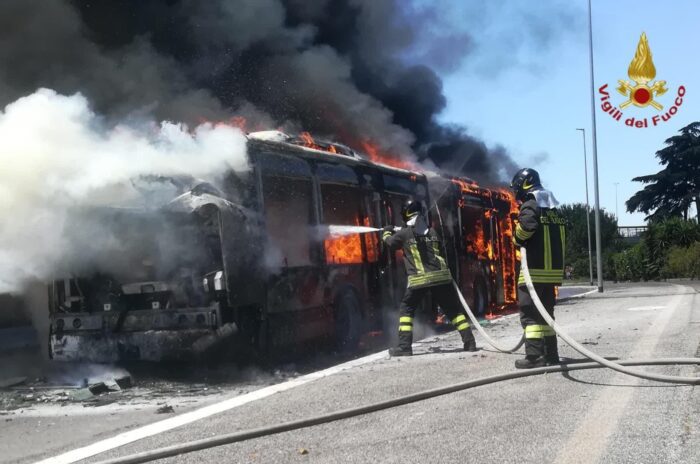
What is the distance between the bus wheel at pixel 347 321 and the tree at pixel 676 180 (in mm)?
49208

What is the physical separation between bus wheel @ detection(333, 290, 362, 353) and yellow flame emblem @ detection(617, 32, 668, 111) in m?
9.12

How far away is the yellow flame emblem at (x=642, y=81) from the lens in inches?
626

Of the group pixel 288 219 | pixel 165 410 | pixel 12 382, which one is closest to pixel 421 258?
pixel 288 219

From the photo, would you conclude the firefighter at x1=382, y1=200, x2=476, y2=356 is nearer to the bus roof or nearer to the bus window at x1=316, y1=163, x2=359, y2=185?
the bus window at x1=316, y1=163, x2=359, y2=185

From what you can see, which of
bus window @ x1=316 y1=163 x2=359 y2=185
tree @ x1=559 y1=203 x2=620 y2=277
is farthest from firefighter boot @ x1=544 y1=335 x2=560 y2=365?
tree @ x1=559 y1=203 x2=620 y2=277

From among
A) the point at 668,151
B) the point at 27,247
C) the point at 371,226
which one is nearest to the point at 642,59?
the point at 371,226

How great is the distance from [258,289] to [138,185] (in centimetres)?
155

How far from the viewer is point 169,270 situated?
7.97 m

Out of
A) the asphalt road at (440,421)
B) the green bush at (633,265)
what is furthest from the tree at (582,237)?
the asphalt road at (440,421)

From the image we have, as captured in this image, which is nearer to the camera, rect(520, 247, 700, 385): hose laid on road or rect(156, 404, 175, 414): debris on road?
rect(520, 247, 700, 385): hose laid on road

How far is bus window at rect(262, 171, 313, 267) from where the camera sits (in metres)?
8.38

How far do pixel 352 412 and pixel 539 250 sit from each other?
2.71m

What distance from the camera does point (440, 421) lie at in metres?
4.97

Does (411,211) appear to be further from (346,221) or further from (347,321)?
(347,321)
